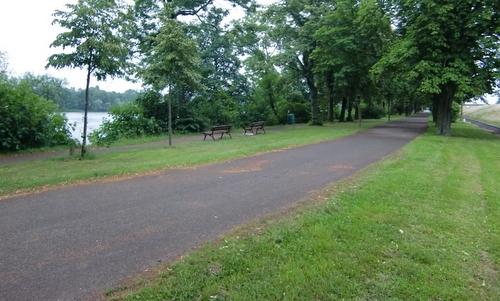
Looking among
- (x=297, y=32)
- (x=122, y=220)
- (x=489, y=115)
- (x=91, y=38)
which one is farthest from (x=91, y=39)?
(x=489, y=115)

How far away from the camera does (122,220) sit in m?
5.80

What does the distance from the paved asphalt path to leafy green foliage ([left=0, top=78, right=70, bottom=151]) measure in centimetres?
824

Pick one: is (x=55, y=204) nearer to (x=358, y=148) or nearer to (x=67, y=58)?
(x=67, y=58)

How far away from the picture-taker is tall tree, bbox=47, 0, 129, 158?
11.8 m

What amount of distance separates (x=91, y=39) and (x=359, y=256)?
34.3ft

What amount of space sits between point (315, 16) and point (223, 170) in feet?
74.9

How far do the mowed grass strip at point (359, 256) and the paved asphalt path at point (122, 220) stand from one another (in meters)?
0.54

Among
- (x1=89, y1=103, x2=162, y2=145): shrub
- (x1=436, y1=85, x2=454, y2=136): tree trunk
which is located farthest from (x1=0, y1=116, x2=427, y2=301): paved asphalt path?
(x1=436, y1=85, x2=454, y2=136): tree trunk

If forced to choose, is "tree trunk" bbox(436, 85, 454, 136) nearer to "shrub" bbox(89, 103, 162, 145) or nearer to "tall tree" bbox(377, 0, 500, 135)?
"tall tree" bbox(377, 0, 500, 135)

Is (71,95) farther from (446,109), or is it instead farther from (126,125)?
(446,109)

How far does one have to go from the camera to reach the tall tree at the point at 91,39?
1179cm

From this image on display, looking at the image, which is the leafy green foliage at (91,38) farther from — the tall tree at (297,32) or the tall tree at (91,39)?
the tall tree at (297,32)

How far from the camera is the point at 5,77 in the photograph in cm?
1648

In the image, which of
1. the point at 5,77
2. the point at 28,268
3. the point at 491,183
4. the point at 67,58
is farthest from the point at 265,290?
the point at 5,77
